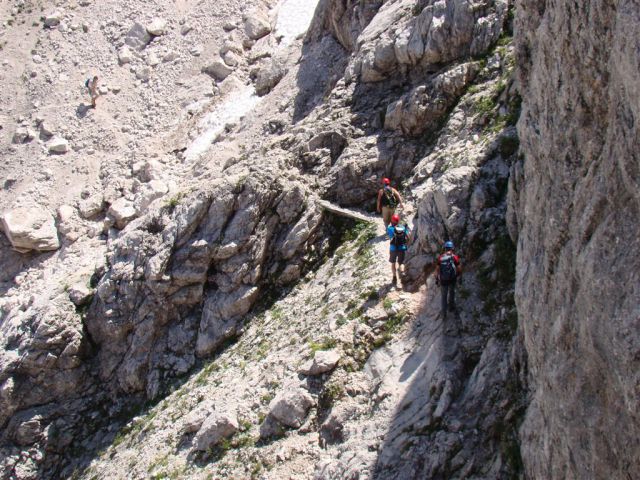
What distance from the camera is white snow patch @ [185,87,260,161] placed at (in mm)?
32406

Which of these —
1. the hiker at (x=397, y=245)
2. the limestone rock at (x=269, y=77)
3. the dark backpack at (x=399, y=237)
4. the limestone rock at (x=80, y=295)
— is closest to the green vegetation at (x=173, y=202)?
the limestone rock at (x=80, y=295)

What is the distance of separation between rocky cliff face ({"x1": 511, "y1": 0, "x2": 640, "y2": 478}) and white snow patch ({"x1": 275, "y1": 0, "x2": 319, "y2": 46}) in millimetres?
25271

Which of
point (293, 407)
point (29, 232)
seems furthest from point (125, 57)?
point (293, 407)

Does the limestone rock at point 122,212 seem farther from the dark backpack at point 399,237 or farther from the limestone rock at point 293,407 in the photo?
the dark backpack at point 399,237

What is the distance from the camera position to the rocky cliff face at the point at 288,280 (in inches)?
608

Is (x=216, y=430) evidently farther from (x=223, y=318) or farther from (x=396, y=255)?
(x=396, y=255)

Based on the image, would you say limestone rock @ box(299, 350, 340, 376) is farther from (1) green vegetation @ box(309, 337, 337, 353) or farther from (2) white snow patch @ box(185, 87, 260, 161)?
(2) white snow patch @ box(185, 87, 260, 161)

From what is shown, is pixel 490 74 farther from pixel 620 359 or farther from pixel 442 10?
pixel 620 359

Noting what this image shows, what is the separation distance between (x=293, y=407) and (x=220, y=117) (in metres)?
19.9

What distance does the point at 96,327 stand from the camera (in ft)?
82.3

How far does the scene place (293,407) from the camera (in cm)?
1709

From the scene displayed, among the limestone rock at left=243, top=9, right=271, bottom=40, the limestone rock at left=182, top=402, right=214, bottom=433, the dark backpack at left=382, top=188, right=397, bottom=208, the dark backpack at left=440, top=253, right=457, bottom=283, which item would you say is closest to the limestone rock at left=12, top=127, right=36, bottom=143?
the limestone rock at left=243, top=9, right=271, bottom=40

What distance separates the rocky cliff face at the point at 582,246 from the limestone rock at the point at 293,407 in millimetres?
6690

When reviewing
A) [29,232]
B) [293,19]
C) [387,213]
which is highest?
[293,19]
